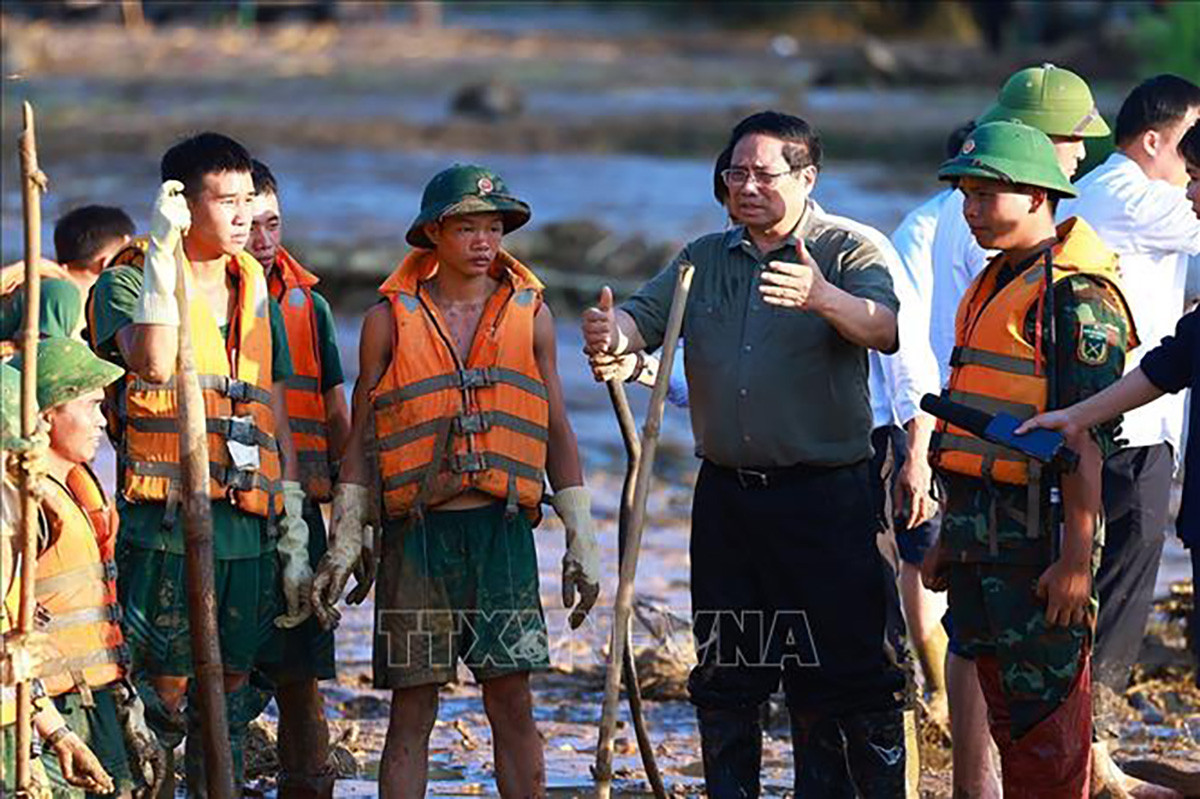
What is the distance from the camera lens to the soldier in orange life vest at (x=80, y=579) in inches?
237

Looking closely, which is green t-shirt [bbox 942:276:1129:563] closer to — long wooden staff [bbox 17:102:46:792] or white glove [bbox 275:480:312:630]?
white glove [bbox 275:480:312:630]

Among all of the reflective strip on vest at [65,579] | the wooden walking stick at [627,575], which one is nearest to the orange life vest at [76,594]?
the reflective strip on vest at [65,579]

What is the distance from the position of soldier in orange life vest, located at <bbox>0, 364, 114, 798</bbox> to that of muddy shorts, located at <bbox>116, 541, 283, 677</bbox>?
2.53 ft

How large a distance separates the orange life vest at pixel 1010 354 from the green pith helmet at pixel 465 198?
1.31 meters

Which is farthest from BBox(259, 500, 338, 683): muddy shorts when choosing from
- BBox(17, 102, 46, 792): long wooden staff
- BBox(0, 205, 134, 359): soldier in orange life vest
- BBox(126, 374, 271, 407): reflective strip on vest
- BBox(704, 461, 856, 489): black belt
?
BBox(0, 205, 134, 359): soldier in orange life vest

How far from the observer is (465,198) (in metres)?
6.81

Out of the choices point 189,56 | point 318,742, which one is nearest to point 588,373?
point 318,742

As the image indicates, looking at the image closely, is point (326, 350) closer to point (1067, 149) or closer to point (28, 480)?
point (28, 480)

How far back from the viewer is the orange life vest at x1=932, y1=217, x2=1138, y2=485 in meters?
6.46

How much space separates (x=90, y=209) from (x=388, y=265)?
12979mm

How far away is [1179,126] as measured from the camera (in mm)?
7863

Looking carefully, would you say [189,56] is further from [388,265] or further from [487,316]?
[487,316]

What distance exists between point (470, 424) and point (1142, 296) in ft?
7.61

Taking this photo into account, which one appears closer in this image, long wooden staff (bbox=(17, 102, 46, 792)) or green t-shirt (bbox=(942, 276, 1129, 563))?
long wooden staff (bbox=(17, 102, 46, 792))
